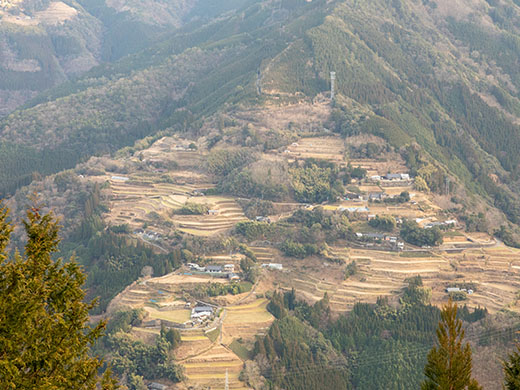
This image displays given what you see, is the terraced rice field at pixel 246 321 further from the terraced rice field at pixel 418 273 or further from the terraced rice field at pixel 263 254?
the terraced rice field at pixel 263 254

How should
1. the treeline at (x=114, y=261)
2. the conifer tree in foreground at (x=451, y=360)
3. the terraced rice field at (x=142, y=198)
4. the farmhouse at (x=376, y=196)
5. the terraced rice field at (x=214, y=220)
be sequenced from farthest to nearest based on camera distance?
the terraced rice field at (x=142, y=198)
the farmhouse at (x=376, y=196)
the terraced rice field at (x=214, y=220)
the treeline at (x=114, y=261)
the conifer tree in foreground at (x=451, y=360)

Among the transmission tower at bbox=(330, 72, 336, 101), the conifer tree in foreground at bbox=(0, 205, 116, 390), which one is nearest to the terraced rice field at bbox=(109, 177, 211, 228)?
the transmission tower at bbox=(330, 72, 336, 101)

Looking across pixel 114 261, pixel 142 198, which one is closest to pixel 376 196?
pixel 142 198

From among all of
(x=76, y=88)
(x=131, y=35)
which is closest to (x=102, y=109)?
→ (x=76, y=88)

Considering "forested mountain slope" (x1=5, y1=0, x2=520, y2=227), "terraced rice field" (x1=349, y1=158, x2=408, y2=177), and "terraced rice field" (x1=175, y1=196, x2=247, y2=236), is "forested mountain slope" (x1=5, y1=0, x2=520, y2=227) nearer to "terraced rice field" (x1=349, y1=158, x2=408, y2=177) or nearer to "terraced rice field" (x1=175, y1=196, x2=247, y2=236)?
"terraced rice field" (x1=349, y1=158, x2=408, y2=177)

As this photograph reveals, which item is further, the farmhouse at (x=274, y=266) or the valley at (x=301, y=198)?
the farmhouse at (x=274, y=266)

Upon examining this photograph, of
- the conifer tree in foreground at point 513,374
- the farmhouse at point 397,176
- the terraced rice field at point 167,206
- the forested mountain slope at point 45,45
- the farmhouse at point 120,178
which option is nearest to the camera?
the conifer tree in foreground at point 513,374

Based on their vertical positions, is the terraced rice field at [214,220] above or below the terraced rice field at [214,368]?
above

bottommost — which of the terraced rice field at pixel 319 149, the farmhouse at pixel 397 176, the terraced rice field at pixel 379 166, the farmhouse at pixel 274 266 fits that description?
the farmhouse at pixel 274 266

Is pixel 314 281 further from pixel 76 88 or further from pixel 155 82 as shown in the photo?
pixel 76 88

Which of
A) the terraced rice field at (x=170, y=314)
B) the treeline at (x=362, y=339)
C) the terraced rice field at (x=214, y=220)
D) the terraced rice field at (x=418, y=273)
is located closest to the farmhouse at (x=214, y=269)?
the terraced rice field at (x=214, y=220)
